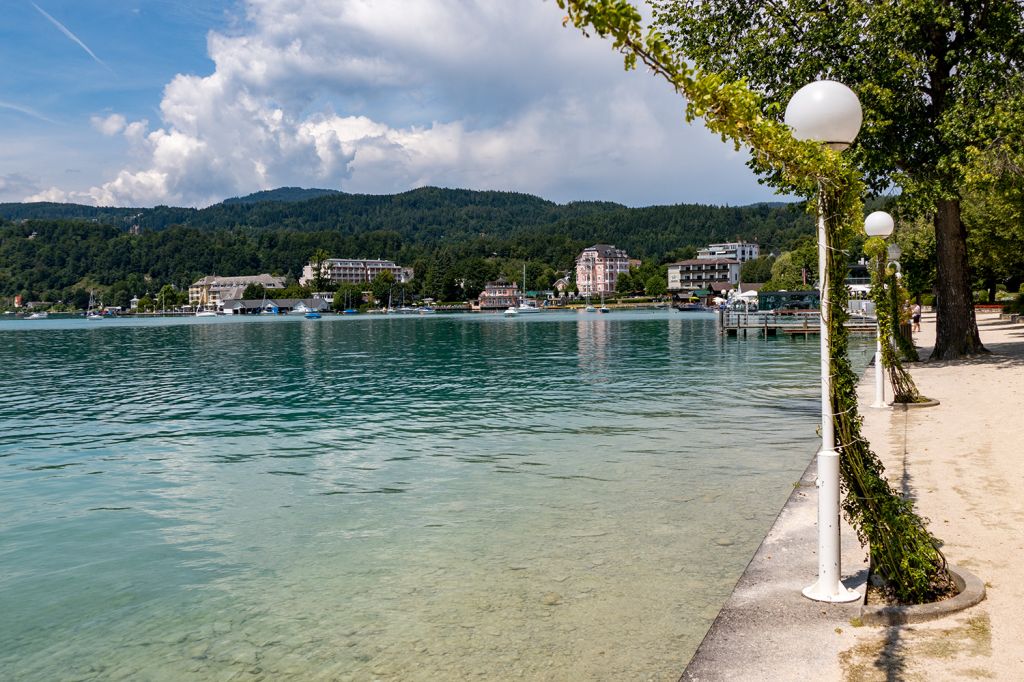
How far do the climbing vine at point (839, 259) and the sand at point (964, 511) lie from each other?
530mm

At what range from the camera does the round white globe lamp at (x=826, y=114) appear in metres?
6.38

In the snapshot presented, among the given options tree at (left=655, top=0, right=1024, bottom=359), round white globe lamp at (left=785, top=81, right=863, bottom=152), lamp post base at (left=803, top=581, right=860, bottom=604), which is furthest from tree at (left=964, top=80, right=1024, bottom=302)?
lamp post base at (left=803, top=581, right=860, bottom=604)

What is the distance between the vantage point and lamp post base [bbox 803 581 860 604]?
6.50 meters

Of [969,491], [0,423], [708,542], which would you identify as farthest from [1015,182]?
[0,423]

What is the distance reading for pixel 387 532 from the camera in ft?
35.0

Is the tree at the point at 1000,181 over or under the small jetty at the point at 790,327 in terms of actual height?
over

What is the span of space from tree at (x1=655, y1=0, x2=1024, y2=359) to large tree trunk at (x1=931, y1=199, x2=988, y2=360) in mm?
36

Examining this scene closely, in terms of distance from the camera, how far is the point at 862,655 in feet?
18.0

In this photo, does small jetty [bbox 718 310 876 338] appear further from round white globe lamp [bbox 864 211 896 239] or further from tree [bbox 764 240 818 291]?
tree [bbox 764 240 818 291]

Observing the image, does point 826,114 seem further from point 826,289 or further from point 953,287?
point 953,287

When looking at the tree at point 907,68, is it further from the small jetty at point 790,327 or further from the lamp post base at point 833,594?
the small jetty at point 790,327

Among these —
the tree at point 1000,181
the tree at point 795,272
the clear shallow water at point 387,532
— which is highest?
the tree at point 795,272

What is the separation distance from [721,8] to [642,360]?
19.4 m

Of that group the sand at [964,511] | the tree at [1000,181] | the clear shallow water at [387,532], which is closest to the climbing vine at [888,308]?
the sand at [964,511]
